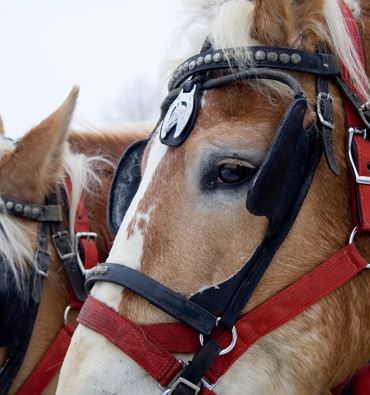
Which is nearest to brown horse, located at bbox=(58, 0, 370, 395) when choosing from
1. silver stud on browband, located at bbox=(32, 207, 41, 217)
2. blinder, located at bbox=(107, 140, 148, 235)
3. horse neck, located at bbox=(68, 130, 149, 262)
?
blinder, located at bbox=(107, 140, 148, 235)

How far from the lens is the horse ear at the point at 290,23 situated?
1875 mm

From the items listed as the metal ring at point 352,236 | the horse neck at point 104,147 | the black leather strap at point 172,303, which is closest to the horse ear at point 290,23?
the metal ring at point 352,236

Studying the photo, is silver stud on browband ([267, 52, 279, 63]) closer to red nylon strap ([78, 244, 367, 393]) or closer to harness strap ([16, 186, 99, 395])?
red nylon strap ([78, 244, 367, 393])

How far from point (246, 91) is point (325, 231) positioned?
18.4 inches

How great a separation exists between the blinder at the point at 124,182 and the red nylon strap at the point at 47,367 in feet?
2.08

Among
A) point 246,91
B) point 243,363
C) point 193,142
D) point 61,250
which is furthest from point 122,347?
point 61,250

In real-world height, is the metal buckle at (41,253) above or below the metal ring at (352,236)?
Result: below

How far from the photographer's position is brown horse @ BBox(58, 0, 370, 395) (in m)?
1.74

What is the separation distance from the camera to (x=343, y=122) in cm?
187

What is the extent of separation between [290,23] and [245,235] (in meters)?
0.65

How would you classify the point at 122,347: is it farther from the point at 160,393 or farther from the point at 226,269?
the point at 226,269

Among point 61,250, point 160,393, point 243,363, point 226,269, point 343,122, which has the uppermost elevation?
point 343,122

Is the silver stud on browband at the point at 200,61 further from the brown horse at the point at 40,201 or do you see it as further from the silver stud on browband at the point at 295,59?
the brown horse at the point at 40,201

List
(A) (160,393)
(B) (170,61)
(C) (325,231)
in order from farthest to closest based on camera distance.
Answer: (B) (170,61) → (C) (325,231) → (A) (160,393)
